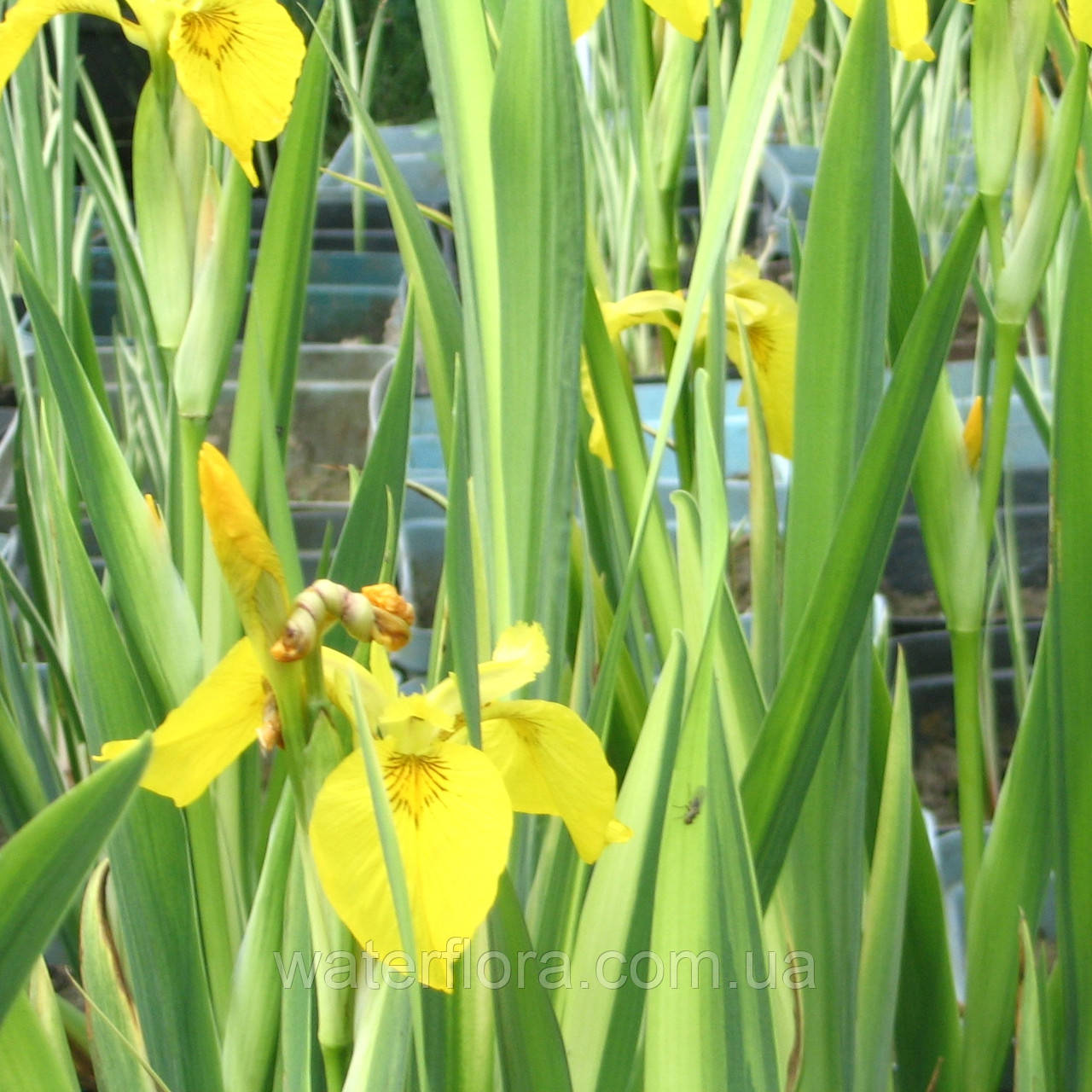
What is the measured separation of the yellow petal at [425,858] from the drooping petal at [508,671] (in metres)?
0.03

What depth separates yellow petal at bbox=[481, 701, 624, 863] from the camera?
253 mm

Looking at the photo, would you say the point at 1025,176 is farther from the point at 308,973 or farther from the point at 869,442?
the point at 308,973

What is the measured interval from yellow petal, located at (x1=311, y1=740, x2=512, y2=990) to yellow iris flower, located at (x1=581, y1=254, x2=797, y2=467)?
0.66 ft

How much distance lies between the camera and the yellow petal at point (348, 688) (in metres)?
0.24

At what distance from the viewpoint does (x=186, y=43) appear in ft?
1.16

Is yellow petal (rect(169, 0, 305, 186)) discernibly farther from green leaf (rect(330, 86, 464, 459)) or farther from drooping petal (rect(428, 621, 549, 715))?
drooping petal (rect(428, 621, 549, 715))

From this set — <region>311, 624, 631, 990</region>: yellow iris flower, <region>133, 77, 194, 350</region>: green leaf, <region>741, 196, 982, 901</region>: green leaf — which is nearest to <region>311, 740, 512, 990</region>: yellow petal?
<region>311, 624, 631, 990</region>: yellow iris flower

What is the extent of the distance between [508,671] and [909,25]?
9.2 inches

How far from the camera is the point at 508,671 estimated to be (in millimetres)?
270

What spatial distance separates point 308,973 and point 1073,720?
244mm

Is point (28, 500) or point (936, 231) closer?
point (28, 500)

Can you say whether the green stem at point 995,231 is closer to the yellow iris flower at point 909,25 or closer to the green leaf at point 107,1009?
the yellow iris flower at point 909,25

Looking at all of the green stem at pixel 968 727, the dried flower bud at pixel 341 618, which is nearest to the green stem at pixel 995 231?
the green stem at pixel 968 727

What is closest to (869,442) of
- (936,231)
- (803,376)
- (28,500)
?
(803,376)
